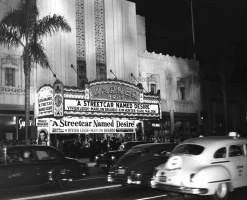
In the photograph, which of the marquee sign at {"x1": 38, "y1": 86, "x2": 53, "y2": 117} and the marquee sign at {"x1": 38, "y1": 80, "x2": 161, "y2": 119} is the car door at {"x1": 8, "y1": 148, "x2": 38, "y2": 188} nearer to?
the marquee sign at {"x1": 38, "y1": 80, "x2": 161, "y2": 119}

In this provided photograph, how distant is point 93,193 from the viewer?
1149cm

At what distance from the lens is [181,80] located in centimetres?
3388

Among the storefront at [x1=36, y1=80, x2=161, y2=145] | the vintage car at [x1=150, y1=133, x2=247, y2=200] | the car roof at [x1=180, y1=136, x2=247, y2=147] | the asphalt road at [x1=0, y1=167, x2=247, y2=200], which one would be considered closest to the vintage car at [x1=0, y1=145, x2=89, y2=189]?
the asphalt road at [x1=0, y1=167, x2=247, y2=200]

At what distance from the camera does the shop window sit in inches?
931

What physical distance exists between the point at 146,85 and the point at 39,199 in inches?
819

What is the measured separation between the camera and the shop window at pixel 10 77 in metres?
23.7

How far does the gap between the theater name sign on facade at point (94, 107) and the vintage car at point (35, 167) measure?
365 inches

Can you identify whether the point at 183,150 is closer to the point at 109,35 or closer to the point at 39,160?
the point at 39,160

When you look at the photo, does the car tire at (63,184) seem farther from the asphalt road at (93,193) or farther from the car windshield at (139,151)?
the car windshield at (139,151)

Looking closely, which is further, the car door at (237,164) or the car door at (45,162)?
the car door at (45,162)

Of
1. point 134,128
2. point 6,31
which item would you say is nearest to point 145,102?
point 134,128

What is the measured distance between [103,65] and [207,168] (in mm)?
20261

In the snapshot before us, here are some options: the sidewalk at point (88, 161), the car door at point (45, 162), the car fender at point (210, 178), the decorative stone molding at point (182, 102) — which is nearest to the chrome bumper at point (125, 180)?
the car door at point (45, 162)

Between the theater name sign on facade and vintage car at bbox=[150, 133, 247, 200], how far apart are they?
12.4 meters
